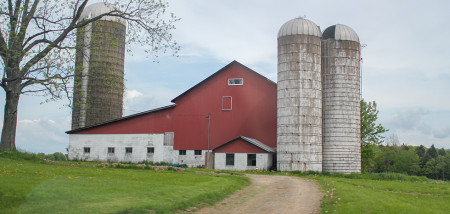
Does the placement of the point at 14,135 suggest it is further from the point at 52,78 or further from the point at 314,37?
the point at 314,37

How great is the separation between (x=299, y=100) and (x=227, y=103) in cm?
885

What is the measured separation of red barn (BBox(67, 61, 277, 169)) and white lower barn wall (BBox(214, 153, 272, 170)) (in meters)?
1.41

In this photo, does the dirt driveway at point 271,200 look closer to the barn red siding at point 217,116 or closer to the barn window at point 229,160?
the barn window at point 229,160

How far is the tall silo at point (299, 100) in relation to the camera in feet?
123

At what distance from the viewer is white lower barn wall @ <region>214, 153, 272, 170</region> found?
38.2 meters

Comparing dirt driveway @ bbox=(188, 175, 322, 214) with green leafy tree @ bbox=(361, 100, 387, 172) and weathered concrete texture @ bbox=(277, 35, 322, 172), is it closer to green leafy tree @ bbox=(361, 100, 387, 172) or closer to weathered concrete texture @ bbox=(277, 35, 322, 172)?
weathered concrete texture @ bbox=(277, 35, 322, 172)

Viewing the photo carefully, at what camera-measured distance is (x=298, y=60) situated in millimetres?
38688

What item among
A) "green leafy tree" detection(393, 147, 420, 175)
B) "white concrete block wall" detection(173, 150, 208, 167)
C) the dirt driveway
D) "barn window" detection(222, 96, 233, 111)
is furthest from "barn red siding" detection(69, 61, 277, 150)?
"green leafy tree" detection(393, 147, 420, 175)

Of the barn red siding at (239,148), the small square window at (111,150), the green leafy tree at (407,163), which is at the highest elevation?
the barn red siding at (239,148)

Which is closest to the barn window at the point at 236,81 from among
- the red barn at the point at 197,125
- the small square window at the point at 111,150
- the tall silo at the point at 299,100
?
the red barn at the point at 197,125

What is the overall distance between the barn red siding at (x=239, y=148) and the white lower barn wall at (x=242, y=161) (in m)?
0.35

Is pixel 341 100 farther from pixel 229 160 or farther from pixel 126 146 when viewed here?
pixel 126 146

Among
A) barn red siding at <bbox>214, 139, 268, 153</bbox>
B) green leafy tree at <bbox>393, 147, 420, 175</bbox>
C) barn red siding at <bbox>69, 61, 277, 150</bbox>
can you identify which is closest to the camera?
barn red siding at <bbox>214, 139, 268, 153</bbox>

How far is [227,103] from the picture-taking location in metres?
44.0
